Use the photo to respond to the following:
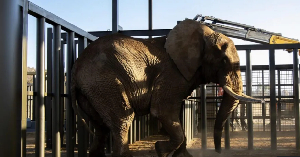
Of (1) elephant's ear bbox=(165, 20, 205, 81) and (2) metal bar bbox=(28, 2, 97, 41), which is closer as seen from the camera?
(2) metal bar bbox=(28, 2, 97, 41)

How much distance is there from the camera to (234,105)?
7395 millimetres

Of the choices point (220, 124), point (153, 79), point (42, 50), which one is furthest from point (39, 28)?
point (220, 124)

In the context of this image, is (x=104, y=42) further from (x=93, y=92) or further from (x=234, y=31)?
(x=234, y=31)

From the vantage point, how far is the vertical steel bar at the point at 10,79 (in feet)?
17.8

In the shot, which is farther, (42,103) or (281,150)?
(281,150)

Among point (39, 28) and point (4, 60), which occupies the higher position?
point (39, 28)

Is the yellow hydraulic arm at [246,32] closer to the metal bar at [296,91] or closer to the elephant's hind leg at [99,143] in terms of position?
the metal bar at [296,91]

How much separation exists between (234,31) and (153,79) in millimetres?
11116

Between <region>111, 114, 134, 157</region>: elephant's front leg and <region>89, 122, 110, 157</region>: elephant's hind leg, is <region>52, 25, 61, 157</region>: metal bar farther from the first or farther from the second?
<region>111, 114, 134, 157</region>: elephant's front leg

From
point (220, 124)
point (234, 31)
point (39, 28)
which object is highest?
point (234, 31)

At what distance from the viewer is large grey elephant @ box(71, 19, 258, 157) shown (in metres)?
6.57

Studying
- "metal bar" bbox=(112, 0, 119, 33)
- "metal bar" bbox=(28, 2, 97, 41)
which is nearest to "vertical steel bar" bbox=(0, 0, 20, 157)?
"metal bar" bbox=(28, 2, 97, 41)

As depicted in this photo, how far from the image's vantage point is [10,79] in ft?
17.9

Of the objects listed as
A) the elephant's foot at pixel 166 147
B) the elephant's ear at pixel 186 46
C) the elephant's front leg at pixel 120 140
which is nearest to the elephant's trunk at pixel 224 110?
the elephant's ear at pixel 186 46
